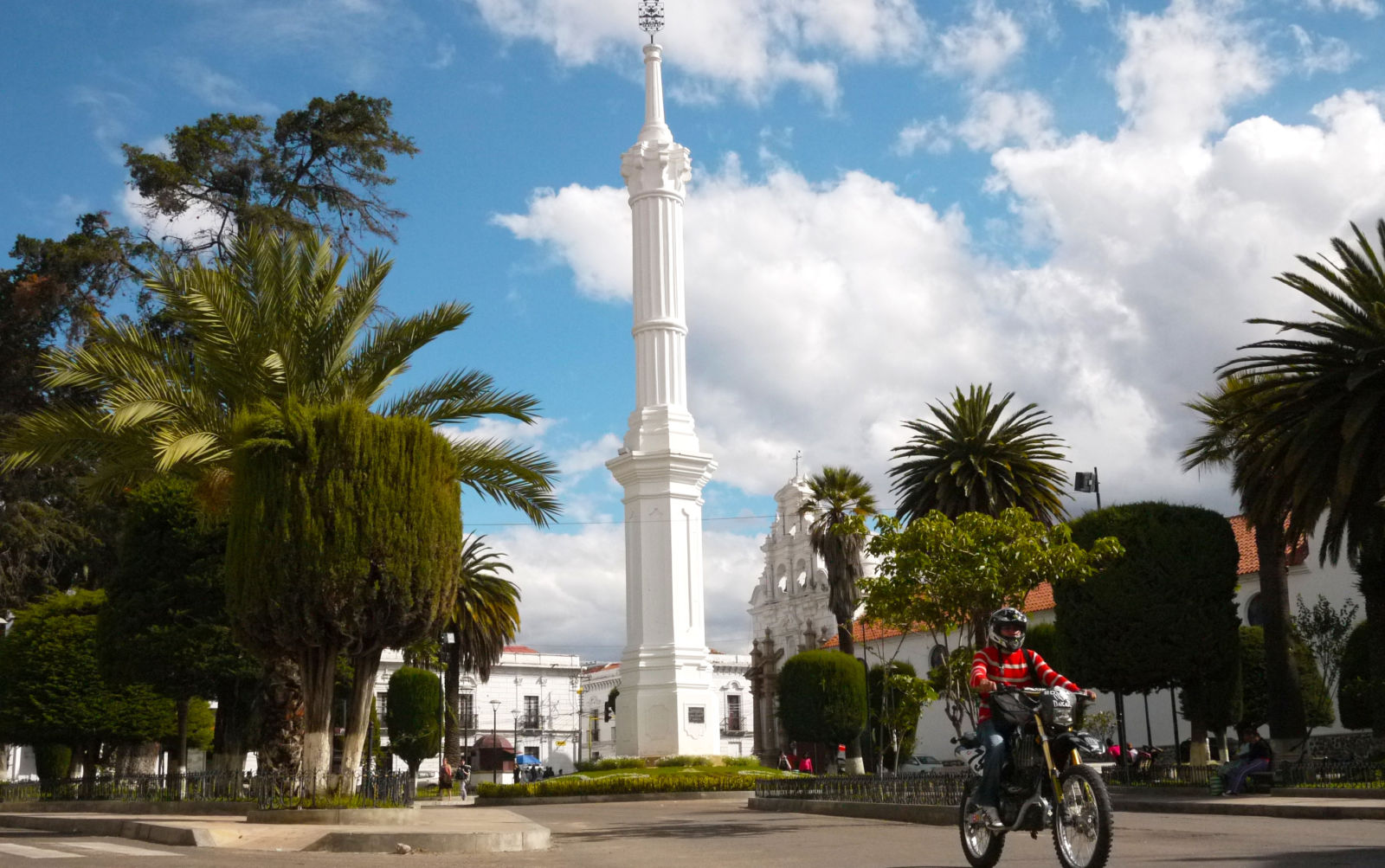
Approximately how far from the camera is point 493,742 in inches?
2712

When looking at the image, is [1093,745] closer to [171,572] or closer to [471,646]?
[171,572]

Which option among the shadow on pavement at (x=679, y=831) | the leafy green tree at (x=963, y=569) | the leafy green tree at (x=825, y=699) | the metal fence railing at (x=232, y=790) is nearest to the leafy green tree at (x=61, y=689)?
the metal fence railing at (x=232, y=790)

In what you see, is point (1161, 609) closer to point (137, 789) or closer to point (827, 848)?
point (827, 848)

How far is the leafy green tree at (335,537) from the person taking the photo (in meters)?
16.5

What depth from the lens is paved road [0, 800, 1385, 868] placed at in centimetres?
1110

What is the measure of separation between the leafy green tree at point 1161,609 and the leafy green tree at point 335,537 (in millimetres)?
16114

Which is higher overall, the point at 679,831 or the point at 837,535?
the point at 837,535

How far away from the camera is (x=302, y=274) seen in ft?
65.9

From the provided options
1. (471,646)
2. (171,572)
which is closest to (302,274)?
(171,572)

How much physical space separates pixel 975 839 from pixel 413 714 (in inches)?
1617

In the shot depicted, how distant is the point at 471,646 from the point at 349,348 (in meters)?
27.6

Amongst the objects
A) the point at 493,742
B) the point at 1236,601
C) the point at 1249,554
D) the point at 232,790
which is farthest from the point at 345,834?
the point at 493,742

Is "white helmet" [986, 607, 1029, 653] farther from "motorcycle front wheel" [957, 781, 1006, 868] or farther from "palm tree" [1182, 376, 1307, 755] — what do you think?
"palm tree" [1182, 376, 1307, 755]

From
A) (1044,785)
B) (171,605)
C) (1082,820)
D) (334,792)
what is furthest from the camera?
(171,605)
